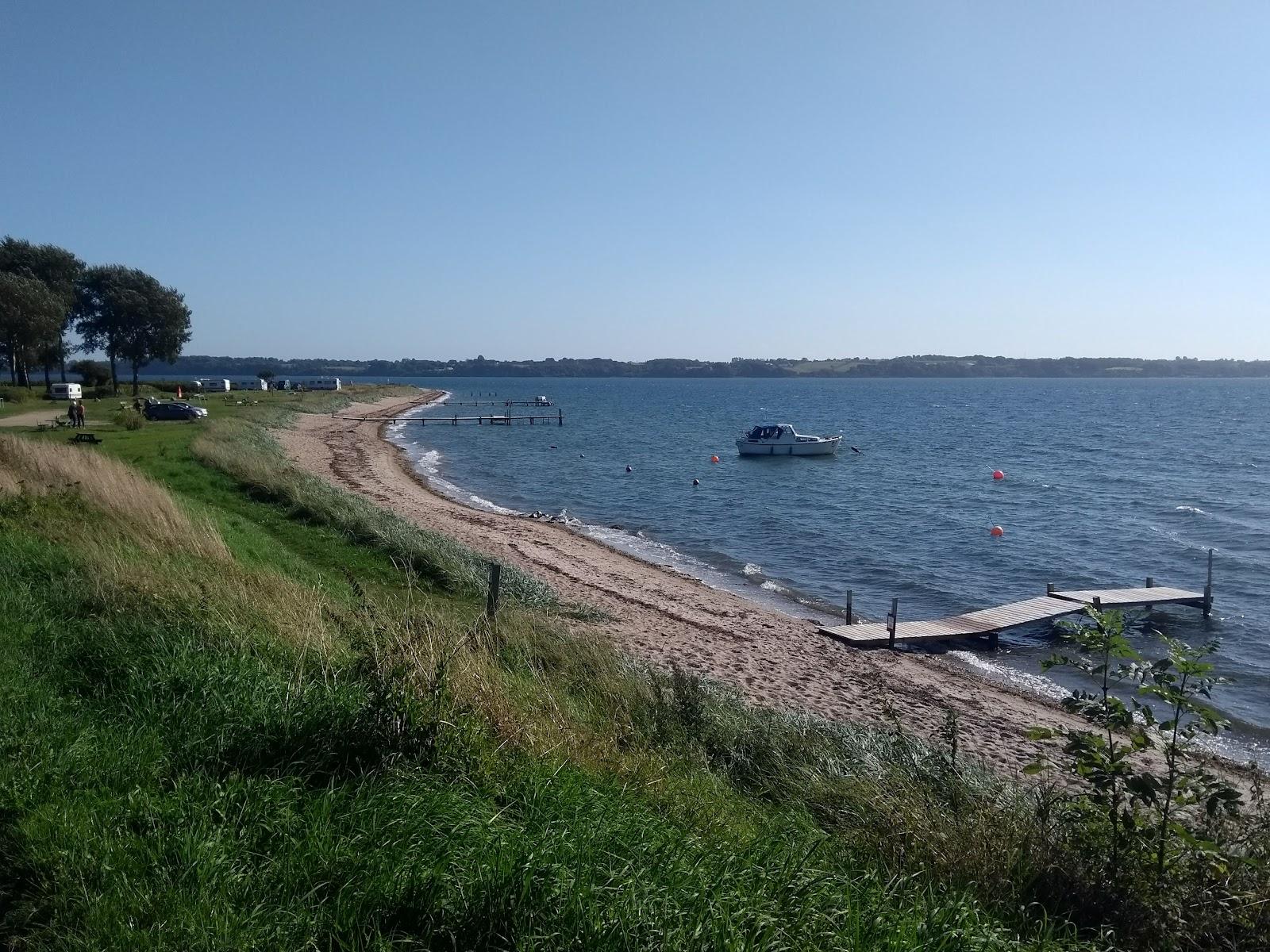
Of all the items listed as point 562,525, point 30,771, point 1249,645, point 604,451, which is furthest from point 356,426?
point 30,771

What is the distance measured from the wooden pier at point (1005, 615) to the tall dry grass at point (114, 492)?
12.6 metres

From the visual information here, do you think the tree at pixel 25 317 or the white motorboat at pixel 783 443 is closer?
the tree at pixel 25 317

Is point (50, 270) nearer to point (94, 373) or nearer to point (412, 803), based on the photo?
point (94, 373)

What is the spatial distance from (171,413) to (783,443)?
1500 inches

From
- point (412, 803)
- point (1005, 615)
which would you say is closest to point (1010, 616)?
point (1005, 615)

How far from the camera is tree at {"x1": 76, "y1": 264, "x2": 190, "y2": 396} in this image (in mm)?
70812

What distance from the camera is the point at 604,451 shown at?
2566 inches

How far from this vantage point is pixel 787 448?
6191 centimetres

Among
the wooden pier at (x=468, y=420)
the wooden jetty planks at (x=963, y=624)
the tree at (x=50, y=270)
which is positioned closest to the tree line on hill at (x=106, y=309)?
the tree at (x=50, y=270)

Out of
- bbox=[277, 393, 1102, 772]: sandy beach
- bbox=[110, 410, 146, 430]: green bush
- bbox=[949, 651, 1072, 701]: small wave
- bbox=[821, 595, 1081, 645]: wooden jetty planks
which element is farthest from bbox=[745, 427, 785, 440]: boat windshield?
bbox=[949, 651, 1072, 701]: small wave

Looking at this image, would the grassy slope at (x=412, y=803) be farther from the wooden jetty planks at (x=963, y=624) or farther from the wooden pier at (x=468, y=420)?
the wooden pier at (x=468, y=420)

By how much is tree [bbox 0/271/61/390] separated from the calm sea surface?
24446 mm

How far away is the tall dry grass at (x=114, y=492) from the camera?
12.9 metres

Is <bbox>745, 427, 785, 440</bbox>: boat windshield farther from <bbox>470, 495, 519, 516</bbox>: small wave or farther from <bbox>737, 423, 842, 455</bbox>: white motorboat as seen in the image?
<bbox>470, 495, 519, 516</bbox>: small wave
